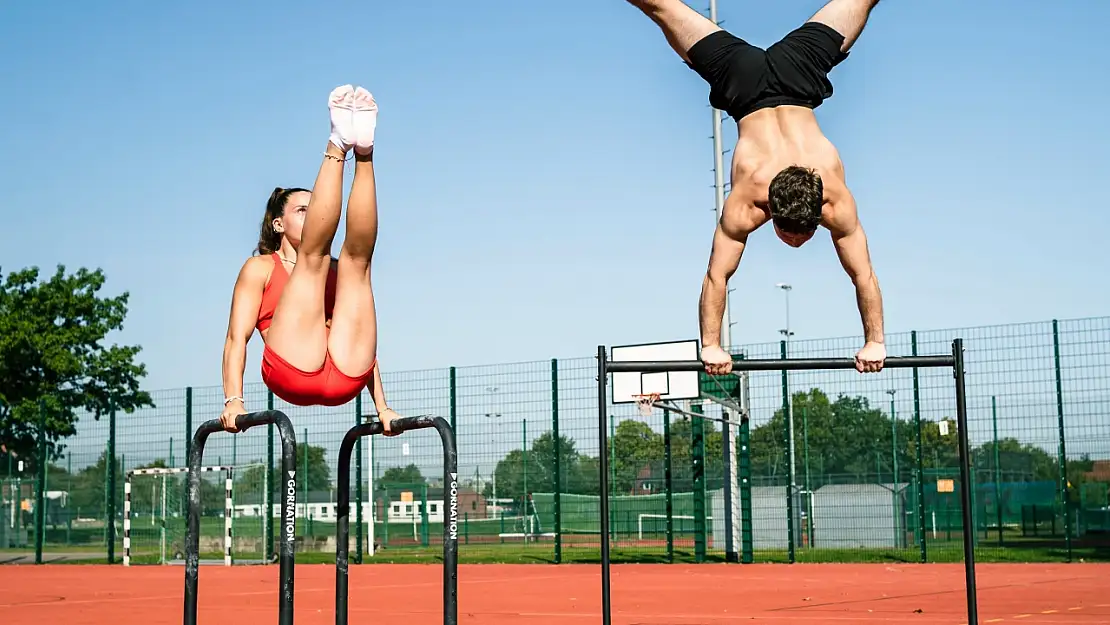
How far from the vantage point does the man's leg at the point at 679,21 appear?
5.05m

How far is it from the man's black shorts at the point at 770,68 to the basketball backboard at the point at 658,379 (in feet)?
38.1

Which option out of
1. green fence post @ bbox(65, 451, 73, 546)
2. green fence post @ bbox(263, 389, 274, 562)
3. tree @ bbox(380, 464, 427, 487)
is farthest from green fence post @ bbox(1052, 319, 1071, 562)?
green fence post @ bbox(65, 451, 73, 546)

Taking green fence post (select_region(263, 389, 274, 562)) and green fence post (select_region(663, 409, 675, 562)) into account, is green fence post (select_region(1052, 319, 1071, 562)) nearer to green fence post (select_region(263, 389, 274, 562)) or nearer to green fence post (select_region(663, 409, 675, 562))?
green fence post (select_region(663, 409, 675, 562))

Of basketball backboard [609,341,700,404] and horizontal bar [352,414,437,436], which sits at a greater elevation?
basketball backboard [609,341,700,404]

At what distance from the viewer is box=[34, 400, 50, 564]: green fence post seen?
64.2ft

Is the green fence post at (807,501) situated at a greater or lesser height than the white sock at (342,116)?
lesser

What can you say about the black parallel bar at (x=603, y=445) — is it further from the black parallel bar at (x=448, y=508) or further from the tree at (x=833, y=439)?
the tree at (x=833, y=439)

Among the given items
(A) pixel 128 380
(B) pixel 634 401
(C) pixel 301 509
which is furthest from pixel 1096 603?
(A) pixel 128 380

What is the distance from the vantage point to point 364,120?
419 cm

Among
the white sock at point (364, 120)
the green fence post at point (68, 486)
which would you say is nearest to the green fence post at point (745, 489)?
the green fence post at point (68, 486)

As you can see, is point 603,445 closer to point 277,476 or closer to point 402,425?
point 402,425

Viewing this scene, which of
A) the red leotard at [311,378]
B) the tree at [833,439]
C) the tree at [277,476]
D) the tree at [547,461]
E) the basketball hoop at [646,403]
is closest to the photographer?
the red leotard at [311,378]

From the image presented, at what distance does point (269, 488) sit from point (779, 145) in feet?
49.3

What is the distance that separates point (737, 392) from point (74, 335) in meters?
17.9
